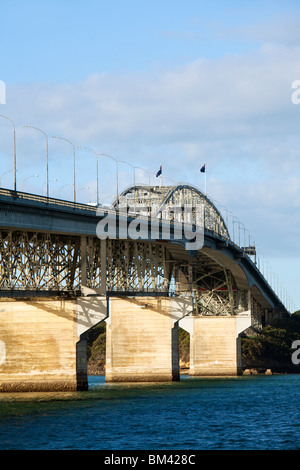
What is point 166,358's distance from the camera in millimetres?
102438

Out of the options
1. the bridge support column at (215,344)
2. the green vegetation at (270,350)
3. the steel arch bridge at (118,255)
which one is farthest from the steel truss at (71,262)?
the green vegetation at (270,350)

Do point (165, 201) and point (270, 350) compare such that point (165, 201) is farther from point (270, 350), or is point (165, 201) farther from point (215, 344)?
point (270, 350)

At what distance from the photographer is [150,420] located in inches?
2269

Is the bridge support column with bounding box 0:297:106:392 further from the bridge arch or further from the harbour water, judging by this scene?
the bridge arch

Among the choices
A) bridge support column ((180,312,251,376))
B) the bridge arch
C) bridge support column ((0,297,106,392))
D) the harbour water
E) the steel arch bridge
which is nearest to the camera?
the harbour water

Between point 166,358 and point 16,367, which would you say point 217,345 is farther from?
point 16,367

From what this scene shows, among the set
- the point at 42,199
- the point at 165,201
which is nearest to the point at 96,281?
the point at 42,199

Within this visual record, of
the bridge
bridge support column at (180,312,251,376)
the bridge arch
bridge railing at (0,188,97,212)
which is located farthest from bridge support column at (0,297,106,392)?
bridge support column at (180,312,251,376)

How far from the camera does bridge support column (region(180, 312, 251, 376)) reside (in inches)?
5039

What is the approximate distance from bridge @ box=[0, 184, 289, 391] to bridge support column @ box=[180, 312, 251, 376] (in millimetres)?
407

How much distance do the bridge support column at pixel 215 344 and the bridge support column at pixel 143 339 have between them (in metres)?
25.6

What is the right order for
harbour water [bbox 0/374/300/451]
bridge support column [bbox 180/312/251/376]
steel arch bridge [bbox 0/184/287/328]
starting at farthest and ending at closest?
bridge support column [bbox 180/312/251/376], steel arch bridge [bbox 0/184/287/328], harbour water [bbox 0/374/300/451]

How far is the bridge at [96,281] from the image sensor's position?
6950 centimetres

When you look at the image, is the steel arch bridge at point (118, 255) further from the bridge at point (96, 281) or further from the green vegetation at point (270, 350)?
the green vegetation at point (270, 350)
